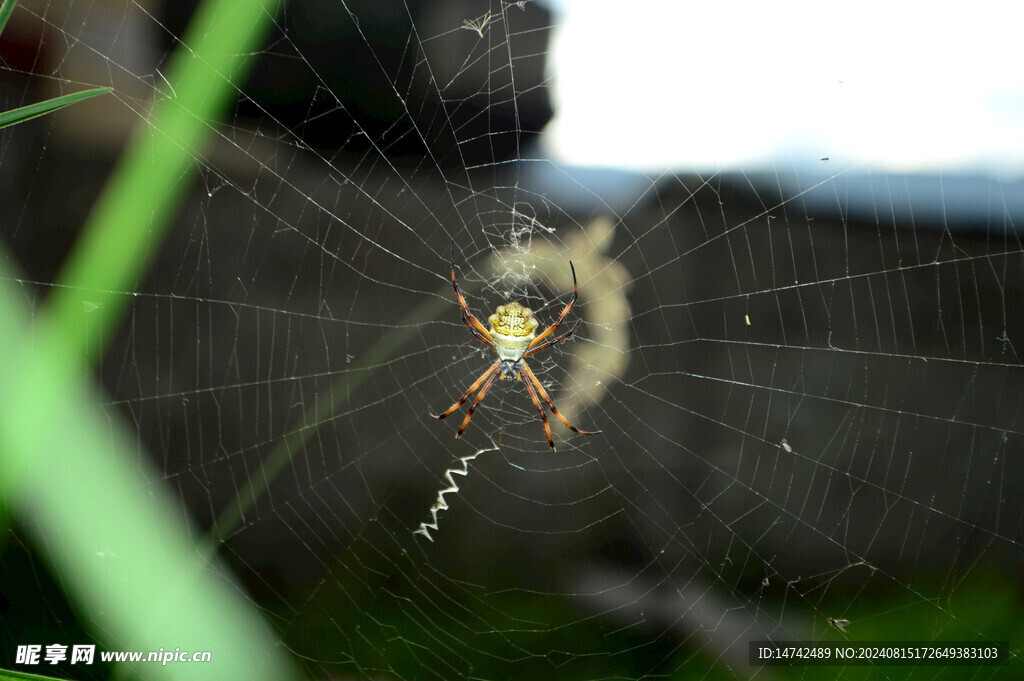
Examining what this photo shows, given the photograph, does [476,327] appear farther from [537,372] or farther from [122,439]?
[122,439]

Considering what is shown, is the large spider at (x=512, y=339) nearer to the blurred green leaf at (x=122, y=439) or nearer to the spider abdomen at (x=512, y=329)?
the spider abdomen at (x=512, y=329)

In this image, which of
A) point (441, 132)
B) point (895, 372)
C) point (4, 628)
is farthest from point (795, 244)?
point (4, 628)

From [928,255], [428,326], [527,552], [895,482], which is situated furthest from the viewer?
[527,552]

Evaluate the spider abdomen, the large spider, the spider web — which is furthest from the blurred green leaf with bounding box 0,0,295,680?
the spider abdomen

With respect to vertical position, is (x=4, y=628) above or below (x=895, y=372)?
below

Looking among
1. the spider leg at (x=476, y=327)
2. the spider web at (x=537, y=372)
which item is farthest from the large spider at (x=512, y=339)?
the spider web at (x=537, y=372)

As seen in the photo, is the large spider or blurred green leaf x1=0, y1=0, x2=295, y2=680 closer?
blurred green leaf x1=0, y1=0, x2=295, y2=680

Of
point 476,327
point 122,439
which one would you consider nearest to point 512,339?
point 476,327

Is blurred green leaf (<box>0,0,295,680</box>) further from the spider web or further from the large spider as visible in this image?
the large spider

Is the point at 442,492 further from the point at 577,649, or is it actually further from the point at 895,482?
the point at 895,482
